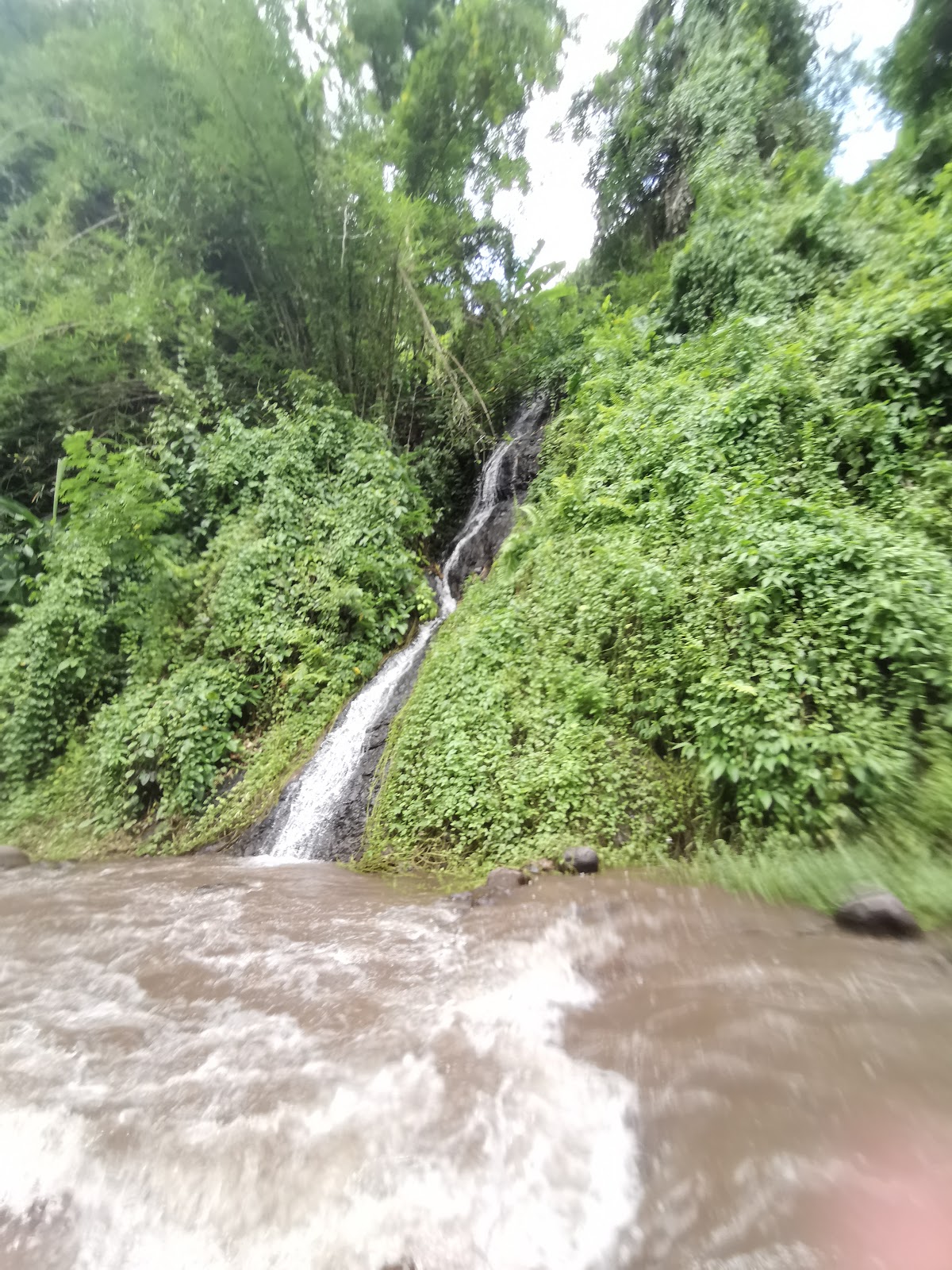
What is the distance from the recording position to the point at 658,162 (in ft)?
38.2

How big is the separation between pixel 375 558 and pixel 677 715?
208 inches

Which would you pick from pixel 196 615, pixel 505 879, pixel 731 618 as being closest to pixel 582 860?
pixel 505 879

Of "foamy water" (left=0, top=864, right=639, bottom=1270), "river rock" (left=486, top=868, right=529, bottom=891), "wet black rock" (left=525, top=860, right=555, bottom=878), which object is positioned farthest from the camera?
"wet black rock" (left=525, top=860, right=555, bottom=878)

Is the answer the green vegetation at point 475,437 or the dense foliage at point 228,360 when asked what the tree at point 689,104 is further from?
the dense foliage at point 228,360

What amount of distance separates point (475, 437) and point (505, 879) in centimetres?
923

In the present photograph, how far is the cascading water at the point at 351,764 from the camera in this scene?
5824 mm

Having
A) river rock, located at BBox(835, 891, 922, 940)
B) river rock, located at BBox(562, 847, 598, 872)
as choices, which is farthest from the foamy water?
river rock, located at BBox(835, 891, 922, 940)

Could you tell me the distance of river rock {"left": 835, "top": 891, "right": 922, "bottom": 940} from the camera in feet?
8.25

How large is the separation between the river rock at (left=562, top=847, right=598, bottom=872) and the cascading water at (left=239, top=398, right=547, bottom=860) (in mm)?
2287

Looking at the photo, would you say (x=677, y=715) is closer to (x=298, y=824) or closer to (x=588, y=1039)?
(x=588, y=1039)

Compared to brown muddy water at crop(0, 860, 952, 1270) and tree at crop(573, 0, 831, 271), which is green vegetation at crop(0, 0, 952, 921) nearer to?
tree at crop(573, 0, 831, 271)

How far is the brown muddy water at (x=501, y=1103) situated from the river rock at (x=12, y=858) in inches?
153

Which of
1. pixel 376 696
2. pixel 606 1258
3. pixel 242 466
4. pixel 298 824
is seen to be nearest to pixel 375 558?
pixel 376 696

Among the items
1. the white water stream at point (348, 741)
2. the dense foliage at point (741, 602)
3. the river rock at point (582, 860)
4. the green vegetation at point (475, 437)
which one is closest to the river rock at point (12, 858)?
the green vegetation at point (475, 437)
